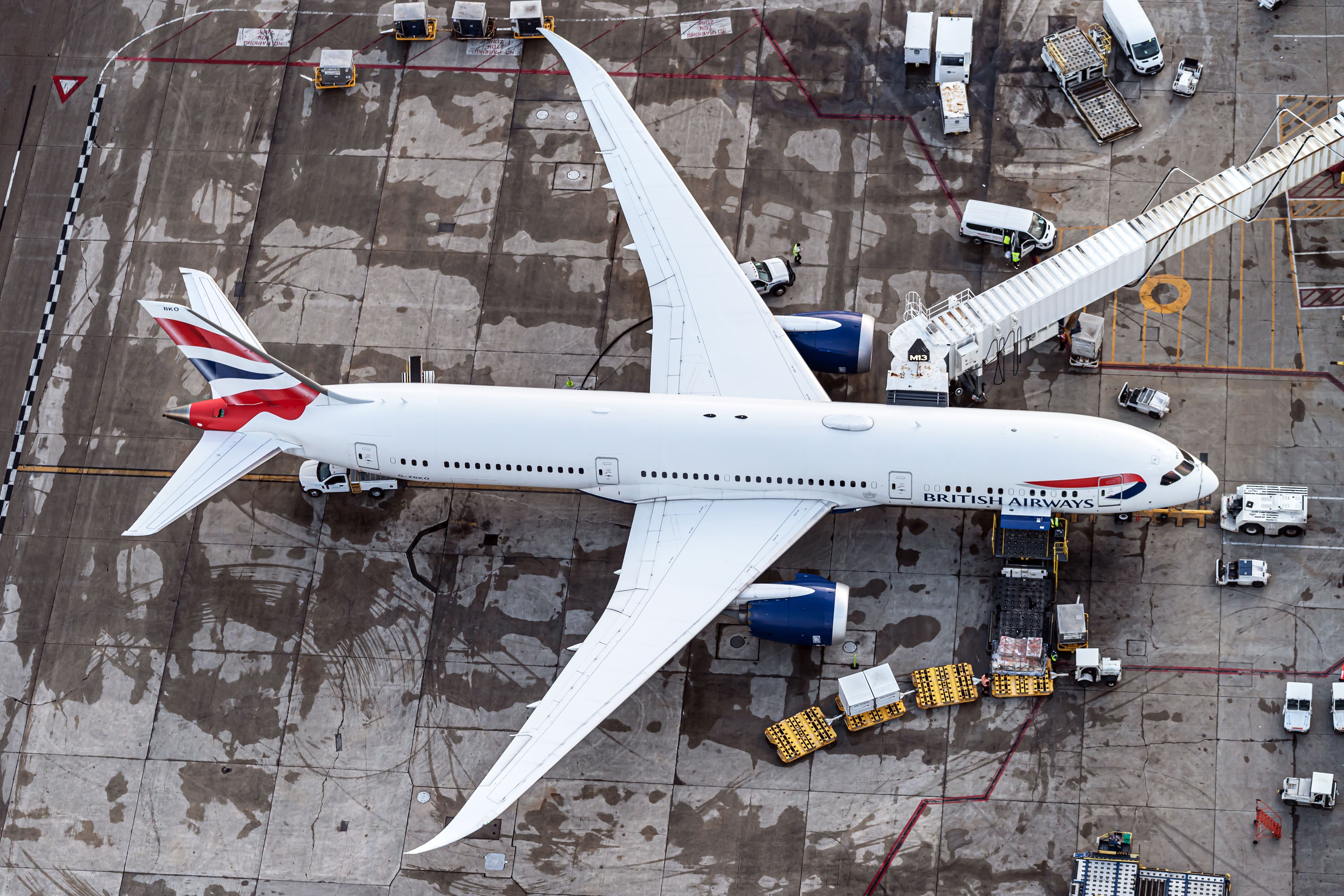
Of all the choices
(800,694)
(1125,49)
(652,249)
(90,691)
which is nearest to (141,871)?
(90,691)

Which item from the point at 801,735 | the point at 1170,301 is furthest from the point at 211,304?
the point at 1170,301

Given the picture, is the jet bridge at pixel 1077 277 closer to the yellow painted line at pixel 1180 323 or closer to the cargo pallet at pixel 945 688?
the yellow painted line at pixel 1180 323

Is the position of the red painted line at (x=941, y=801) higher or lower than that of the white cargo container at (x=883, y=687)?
lower

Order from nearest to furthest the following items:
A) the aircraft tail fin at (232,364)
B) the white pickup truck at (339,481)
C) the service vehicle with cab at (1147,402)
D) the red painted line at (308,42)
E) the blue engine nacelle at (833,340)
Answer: the aircraft tail fin at (232,364)
the blue engine nacelle at (833,340)
the service vehicle with cab at (1147,402)
the white pickup truck at (339,481)
the red painted line at (308,42)

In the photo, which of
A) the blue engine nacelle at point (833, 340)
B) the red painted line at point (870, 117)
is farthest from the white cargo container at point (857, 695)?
the red painted line at point (870, 117)

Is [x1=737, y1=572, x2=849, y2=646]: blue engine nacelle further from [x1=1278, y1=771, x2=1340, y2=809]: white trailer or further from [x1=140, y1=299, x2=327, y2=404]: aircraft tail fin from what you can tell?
[x1=140, y1=299, x2=327, y2=404]: aircraft tail fin

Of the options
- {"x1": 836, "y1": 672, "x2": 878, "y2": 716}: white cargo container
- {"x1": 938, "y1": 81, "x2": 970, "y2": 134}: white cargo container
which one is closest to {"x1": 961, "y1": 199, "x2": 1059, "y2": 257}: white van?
{"x1": 938, "y1": 81, "x2": 970, "y2": 134}: white cargo container

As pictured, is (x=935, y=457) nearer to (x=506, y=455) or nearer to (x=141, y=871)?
(x=506, y=455)
